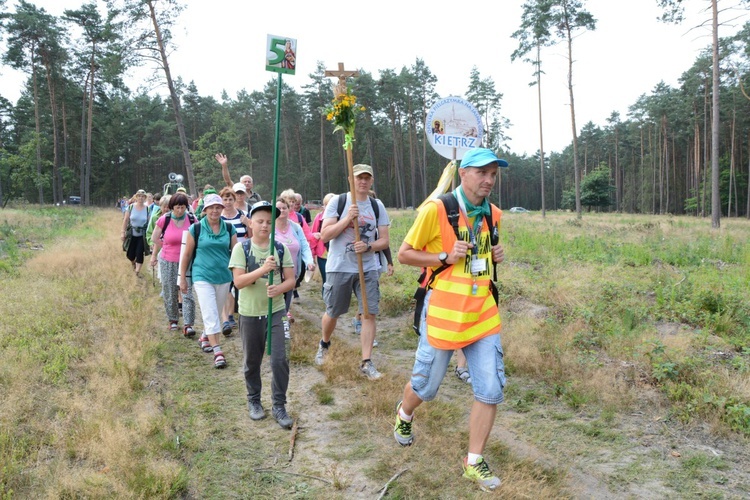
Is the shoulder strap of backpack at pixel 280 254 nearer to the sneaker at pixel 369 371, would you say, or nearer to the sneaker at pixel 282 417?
the sneaker at pixel 282 417

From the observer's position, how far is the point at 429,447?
362 cm

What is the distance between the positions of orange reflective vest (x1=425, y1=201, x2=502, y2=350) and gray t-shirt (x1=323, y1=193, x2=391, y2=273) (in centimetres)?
216

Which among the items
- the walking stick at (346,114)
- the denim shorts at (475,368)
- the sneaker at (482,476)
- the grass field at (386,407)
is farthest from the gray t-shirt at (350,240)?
the sneaker at (482,476)

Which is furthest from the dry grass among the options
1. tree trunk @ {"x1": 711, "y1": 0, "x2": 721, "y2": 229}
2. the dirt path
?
tree trunk @ {"x1": 711, "y1": 0, "x2": 721, "y2": 229}

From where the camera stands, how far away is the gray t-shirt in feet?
17.5

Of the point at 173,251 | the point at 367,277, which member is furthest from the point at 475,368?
the point at 173,251

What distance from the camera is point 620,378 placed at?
15.8 ft

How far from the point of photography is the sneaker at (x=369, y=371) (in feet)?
Result: 16.6

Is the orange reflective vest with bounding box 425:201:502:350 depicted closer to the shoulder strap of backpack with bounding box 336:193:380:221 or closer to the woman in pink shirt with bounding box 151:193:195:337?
the shoulder strap of backpack with bounding box 336:193:380:221

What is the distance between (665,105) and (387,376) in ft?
172

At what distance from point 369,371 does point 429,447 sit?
5.29ft

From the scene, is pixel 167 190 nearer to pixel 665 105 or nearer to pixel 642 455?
pixel 642 455

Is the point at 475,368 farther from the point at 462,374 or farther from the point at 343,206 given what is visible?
the point at 343,206

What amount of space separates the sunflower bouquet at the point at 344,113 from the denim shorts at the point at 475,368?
240 cm
